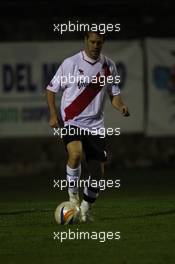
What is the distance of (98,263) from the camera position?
377 inches

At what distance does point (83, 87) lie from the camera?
41.2 feet

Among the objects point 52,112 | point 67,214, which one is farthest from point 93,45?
point 67,214

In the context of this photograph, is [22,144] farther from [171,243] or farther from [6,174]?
[171,243]

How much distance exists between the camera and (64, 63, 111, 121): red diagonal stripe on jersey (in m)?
12.6

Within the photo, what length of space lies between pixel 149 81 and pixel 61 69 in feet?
29.7

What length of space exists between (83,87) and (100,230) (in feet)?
5.85

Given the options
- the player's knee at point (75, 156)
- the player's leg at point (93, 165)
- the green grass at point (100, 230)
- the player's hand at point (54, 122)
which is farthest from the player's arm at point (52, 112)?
the green grass at point (100, 230)

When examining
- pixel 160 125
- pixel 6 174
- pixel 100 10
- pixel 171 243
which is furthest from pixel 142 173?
pixel 171 243

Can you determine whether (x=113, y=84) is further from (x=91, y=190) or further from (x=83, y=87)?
(x=91, y=190)

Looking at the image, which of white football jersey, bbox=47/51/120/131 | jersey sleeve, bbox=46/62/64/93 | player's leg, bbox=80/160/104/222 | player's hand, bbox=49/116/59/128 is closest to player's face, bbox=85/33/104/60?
white football jersey, bbox=47/51/120/131

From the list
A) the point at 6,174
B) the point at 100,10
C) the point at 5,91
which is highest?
the point at 100,10

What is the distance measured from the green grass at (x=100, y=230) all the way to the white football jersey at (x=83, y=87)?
1169 mm

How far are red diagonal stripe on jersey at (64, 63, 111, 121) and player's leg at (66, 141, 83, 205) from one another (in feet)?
1.30

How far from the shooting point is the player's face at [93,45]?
12.3 meters
